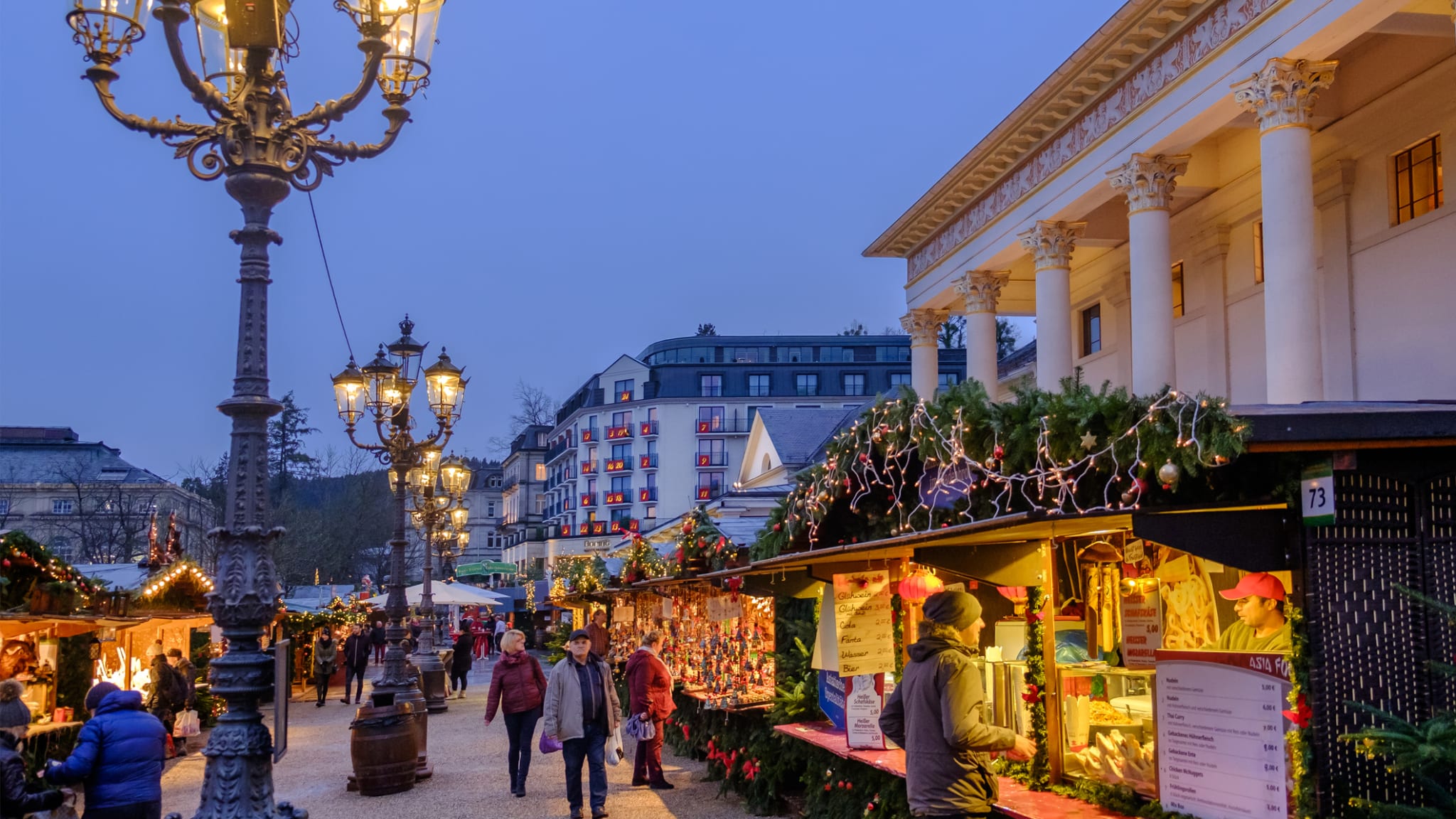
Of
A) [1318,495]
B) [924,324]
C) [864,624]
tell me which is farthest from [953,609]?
[924,324]

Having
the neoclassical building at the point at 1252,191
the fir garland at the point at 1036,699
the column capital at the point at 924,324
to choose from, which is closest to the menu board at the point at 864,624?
the fir garland at the point at 1036,699

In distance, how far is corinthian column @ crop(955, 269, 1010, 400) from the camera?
31203 mm

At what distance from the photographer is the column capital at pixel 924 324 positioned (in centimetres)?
3572

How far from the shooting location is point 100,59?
745 cm

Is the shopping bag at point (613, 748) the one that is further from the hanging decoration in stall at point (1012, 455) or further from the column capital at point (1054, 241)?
the column capital at point (1054, 241)

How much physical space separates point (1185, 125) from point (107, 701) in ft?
59.2

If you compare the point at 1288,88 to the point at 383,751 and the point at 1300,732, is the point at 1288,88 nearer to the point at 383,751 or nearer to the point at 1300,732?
the point at 1300,732

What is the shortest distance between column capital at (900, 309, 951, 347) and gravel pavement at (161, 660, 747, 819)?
710 inches

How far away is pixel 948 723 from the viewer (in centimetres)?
648

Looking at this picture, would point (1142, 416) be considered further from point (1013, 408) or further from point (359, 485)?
point (359, 485)

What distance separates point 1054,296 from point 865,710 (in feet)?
58.4

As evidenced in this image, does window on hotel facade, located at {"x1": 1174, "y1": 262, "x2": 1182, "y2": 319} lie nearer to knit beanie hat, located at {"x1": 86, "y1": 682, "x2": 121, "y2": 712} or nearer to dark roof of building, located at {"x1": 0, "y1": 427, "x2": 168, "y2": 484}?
knit beanie hat, located at {"x1": 86, "y1": 682, "x2": 121, "y2": 712}

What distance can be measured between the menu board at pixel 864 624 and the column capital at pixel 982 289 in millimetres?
21782

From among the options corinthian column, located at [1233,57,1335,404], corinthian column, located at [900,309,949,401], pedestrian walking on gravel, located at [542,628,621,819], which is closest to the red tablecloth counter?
pedestrian walking on gravel, located at [542,628,621,819]
